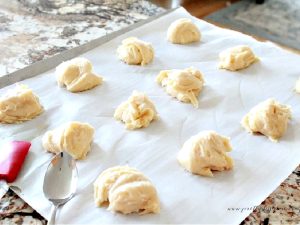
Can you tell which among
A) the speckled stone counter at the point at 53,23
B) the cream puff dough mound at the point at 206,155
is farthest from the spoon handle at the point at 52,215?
the speckled stone counter at the point at 53,23

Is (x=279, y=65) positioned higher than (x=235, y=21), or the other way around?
(x=279, y=65)

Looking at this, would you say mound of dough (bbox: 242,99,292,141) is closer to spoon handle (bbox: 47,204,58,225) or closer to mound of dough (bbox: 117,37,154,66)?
mound of dough (bbox: 117,37,154,66)

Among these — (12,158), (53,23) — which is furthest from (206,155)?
(53,23)

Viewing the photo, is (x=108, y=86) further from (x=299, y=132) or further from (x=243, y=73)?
(x=299, y=132)

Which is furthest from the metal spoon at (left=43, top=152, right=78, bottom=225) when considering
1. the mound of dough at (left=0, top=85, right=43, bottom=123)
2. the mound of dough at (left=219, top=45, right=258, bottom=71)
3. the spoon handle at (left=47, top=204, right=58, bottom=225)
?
the mound of dough at (left=219, top=45, right=258, bottom=71)

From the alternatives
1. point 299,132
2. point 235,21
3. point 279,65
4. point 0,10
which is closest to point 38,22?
point 0,10

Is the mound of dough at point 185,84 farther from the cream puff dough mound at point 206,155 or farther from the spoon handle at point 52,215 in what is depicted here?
the spoon handle at point 52,215
